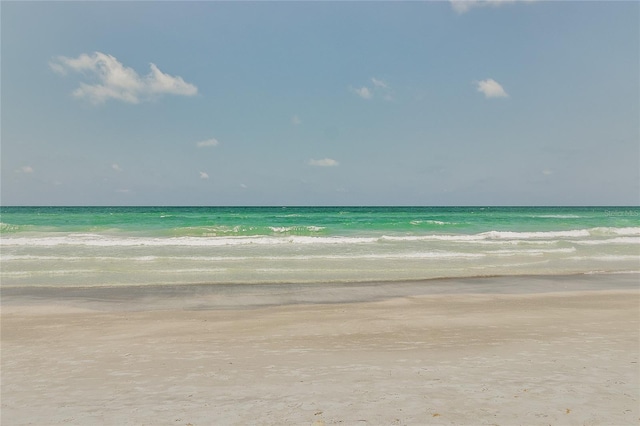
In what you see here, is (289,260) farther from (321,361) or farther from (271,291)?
(321,361)

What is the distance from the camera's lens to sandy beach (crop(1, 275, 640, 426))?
4141mm

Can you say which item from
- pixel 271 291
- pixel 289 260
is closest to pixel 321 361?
pixel 271 291

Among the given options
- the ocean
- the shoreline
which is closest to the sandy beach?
the shoreline

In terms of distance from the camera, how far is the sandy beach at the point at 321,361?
4.14 m

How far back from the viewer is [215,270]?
46.4ft

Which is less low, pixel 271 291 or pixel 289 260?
pixel 289 260

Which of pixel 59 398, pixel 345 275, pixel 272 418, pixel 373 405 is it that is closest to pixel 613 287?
pixel 345 275

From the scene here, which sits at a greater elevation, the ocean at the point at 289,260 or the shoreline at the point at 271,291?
the ocean at the point at 289,260

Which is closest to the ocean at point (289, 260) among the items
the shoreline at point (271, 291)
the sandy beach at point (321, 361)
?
the shoreline at point (271, 291)

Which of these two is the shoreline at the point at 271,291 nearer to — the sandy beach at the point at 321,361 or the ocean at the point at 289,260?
the sandy beach at the point at 321,361

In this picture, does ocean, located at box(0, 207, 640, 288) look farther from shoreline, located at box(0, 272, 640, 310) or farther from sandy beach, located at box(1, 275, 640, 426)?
sandy beach, located at box(1, 275, 640, 426)

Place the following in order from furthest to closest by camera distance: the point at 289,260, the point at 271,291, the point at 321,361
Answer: the point at 289,260 < the point at 271,291 < the point at 321,361

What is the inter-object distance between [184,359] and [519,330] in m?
5.29

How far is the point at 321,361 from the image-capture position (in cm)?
555
